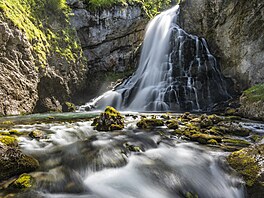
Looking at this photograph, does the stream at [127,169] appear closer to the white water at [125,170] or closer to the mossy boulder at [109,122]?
the white water at [125,170]

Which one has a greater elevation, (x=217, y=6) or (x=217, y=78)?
(x=217, y=6)

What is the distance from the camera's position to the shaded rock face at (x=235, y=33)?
16225mm

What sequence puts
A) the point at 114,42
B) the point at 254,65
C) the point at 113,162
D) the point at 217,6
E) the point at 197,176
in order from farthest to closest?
1. the point at 114,42
2. the point at 217,6
3. the point at 254,65
4. the point at 113,162
5. the point at 197,176

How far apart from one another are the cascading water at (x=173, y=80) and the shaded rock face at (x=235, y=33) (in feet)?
4.36

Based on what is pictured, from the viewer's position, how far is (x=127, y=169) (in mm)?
4867

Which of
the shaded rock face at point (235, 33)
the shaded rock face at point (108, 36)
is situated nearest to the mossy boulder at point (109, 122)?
the shaded rock face at point (235, 33)

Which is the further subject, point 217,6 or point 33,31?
point 217,6

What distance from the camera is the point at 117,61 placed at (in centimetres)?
2811

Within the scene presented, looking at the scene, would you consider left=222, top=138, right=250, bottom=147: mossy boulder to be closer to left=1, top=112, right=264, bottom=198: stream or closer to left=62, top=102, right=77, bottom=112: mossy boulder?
left=1, top=112, right=264, bottom=198: stream

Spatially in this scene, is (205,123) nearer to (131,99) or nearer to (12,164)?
(12,164)

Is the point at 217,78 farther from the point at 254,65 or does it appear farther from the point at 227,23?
the point at 227,23

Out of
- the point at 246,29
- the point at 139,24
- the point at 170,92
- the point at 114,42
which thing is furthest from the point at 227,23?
the point at 114,42

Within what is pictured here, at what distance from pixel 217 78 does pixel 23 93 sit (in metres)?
17.3

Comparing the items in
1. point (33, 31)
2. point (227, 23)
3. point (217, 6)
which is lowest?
point (33, 31)
